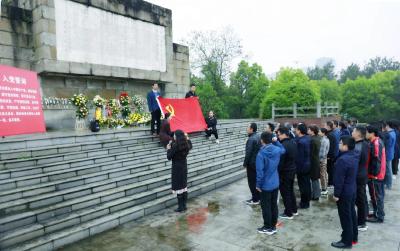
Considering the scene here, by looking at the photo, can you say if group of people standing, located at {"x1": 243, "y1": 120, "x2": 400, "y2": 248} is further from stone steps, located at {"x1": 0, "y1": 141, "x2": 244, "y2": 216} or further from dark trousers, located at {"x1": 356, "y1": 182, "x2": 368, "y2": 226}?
stone steps, located at {"x1": 0, "y1": 141, "x2": 244, "y2": 216}

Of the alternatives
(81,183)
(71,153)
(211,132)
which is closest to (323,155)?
(211,132)

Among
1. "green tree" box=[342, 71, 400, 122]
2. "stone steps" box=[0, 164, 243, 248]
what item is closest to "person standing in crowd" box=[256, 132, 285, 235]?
"stone steps" box=[0, 164, 243, 248]

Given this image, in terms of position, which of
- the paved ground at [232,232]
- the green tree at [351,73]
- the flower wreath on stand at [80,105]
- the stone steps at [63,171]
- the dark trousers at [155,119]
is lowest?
the paved ground at [232,232]

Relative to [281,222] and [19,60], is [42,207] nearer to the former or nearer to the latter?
[281,222]

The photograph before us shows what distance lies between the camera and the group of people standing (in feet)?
14.8

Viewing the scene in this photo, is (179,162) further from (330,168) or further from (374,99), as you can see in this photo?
(374,99)

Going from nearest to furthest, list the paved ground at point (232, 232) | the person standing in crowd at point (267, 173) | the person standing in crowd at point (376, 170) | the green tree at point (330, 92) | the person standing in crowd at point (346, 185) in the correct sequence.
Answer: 1. the person standing in crowd at point (346, 185)
2. the paved ground at point (232, 232)
3. the person standing in crowd at point (267, 173)
4. the person standing in crowd at point (376, 170)
5. the green tree at point (330, 92)

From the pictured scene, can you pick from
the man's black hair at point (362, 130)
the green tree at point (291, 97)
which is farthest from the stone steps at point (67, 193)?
the green tree at point (291, 97)

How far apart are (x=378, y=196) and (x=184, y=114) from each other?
697 cm

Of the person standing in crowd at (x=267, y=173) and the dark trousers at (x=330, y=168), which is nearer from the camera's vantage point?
the person standing in crowd at (x=267, y=173)

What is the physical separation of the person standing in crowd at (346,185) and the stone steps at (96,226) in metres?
3.61

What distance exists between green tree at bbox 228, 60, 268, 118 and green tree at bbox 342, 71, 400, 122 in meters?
13.0

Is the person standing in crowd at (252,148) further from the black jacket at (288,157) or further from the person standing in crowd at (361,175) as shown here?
the person standing in crowd at (361,175)

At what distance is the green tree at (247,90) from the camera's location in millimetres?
31547
